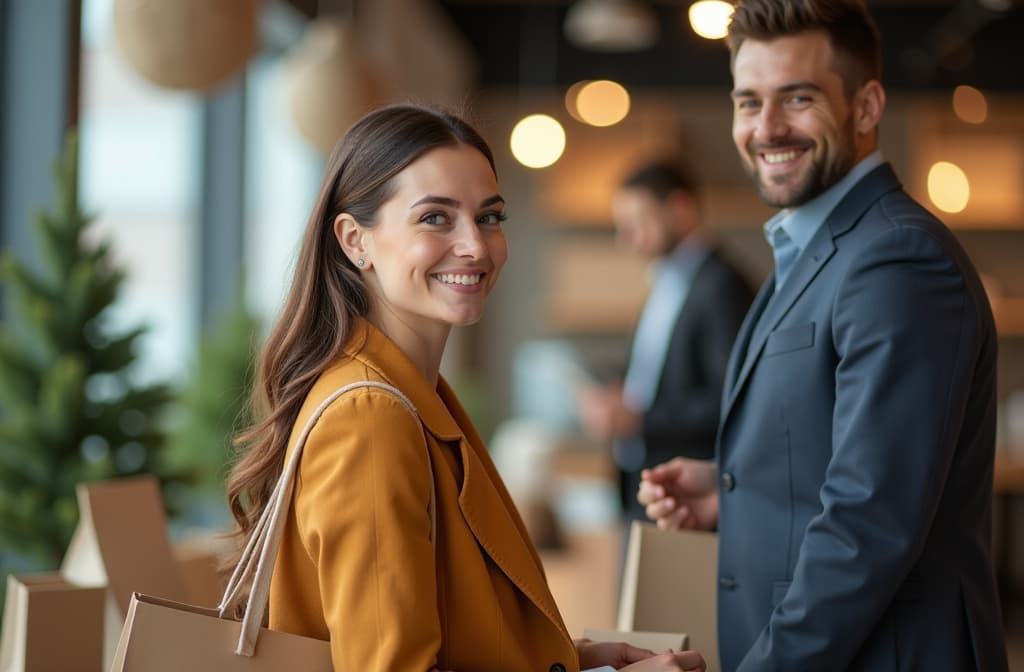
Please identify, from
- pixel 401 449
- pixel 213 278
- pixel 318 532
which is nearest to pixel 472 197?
pixel 401 449

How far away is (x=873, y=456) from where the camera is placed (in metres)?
1.71

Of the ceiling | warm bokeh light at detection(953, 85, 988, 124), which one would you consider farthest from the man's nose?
warm bokeh light at detection(953, 85, 988, 124)

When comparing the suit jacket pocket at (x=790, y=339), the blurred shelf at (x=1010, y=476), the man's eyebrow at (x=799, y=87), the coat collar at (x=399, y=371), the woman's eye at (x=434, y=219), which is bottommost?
the blurred shelf at (x=1010, y=476)

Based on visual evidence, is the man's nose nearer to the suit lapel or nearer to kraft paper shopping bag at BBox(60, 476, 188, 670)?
the suit lapel

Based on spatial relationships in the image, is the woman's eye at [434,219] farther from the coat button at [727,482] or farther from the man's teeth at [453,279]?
the coat button at [727,482]

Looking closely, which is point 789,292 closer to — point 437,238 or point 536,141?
point 437,238

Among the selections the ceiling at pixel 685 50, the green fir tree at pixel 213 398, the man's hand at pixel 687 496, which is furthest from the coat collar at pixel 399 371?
the ceiling at pixel 685 50

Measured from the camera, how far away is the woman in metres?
1.39

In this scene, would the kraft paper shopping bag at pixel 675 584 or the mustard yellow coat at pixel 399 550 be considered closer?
the mustard yellow coat at pixel 399 550

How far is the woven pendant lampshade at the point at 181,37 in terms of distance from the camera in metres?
2.58

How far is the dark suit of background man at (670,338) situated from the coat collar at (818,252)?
166 centimetres

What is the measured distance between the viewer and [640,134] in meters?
8.70

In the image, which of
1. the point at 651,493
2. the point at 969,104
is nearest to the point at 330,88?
the point at 651,493

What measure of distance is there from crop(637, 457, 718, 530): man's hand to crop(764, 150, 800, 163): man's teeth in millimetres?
592
